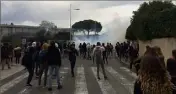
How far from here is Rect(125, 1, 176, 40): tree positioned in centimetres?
2717

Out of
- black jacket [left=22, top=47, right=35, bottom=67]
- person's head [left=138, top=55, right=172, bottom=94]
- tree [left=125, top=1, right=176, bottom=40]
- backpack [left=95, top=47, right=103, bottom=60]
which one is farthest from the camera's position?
tree [left=125, top=1, right=176, bottom=40]

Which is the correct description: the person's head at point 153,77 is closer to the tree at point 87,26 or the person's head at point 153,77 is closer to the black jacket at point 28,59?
the black jacket at point 28,59

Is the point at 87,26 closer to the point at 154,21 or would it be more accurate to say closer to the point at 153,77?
the point at 154,21

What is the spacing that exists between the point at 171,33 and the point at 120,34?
65.3 m

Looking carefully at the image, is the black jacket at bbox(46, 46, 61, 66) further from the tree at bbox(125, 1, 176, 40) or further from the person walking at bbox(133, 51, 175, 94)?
the tree at bbox(125, 1, 176, 40)

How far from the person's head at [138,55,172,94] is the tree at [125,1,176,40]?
2095 cm

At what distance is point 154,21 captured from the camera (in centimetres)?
2945

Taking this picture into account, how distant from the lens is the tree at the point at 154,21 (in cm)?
2717

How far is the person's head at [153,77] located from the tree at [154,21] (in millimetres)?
20953

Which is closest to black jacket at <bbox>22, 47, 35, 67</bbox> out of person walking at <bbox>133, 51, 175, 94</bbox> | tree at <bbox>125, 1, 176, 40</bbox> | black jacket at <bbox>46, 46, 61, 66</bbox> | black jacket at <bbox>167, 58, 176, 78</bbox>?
black jacket at <bbox>46, 46, 61, 66</bbox>

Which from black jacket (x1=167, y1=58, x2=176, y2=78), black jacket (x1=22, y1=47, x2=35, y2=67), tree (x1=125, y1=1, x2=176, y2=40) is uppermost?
tree (x1=125, y1=1, x2=176, y2=40)

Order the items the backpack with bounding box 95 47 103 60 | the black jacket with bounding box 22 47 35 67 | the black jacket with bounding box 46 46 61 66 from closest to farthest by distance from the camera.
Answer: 1. the black jacket with bounding box 46 46 61 66
2. the black jacket with bounding box 22 47 35 67
3. the backpack with bounding box 95 47 103 60

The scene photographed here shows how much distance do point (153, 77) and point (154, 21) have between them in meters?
24.3

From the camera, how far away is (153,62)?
18.0ft
